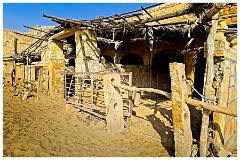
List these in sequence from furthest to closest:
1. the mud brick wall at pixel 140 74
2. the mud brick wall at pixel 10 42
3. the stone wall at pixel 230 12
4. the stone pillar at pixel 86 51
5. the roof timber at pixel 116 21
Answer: the mud brick wall at pixel 10 42, the mud brick wall at pixel 140 74, the stone pillar at pixel 86 51, the stone wall at pixel 230 12, the roof timber at pixel 116 21

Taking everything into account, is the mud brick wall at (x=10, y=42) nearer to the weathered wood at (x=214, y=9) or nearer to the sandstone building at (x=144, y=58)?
the sandstone building at (x=144, y=58)

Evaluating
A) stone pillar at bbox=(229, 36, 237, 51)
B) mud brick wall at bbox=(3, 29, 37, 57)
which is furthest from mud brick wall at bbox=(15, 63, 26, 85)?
stone pillar at bbox=(229, 36, 237, 51)

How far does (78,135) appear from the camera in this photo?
18.9 feet

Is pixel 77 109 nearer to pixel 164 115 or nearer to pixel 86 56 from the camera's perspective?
pixel 86 56

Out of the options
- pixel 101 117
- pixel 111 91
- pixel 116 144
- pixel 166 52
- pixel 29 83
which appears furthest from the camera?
Answer: pixel 166 52

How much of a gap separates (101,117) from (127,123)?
988 millimetres

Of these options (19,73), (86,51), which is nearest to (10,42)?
(19,73)

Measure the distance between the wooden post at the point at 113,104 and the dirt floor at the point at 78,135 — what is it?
0.92 ft

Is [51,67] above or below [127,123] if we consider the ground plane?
above

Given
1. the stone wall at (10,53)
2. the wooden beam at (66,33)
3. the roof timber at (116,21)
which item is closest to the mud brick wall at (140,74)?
the wooden beam at (66,33)

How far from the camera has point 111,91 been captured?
5.86m

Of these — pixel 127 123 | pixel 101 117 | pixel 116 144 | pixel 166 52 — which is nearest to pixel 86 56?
pixel 101 117

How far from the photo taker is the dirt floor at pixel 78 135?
15.4 ft

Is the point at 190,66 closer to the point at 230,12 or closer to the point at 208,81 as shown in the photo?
the point at 230,12
